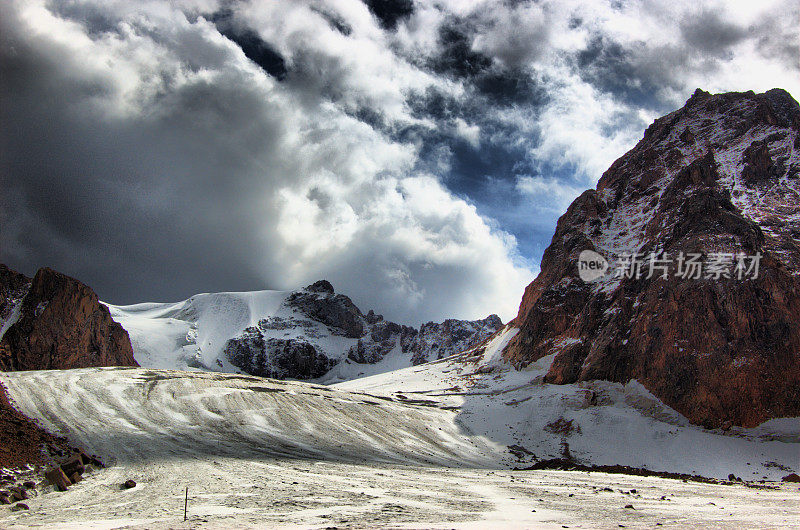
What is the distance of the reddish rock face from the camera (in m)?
59.0

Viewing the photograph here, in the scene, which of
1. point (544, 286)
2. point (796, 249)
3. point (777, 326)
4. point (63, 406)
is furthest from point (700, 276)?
point (63, 406)

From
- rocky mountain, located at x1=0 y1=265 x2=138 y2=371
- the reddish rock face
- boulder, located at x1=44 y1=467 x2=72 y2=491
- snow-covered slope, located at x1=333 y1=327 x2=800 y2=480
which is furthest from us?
rocky mountain, located at x1=0 y1=265 x2=138 y2=371

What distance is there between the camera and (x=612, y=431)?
57.1 metres

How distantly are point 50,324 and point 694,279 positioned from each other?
137 m

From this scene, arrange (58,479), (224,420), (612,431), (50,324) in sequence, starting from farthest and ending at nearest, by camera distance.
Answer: (50,324), (612,431), (224,420), (58,479)

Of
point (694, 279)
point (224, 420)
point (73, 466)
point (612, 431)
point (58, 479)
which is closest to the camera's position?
point (58, 479)

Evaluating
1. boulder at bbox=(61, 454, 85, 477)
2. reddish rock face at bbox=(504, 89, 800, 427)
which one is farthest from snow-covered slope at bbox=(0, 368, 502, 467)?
reddish rock face at bbox=(504, 89, 800, 427)

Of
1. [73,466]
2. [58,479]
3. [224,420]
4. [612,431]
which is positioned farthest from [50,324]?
[612,431]

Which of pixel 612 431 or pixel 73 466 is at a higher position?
pixel 612 431

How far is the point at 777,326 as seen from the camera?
197 ft

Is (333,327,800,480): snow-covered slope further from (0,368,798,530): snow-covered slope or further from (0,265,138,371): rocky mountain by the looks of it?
(0,265,138,371): rocky mountain

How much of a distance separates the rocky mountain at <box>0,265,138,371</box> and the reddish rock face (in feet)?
355

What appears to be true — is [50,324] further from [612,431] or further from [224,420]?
[612,431]

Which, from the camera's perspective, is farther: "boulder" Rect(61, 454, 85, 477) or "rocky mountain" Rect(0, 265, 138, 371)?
"rocky mountain" Rect(0, 265, 138, 371)
